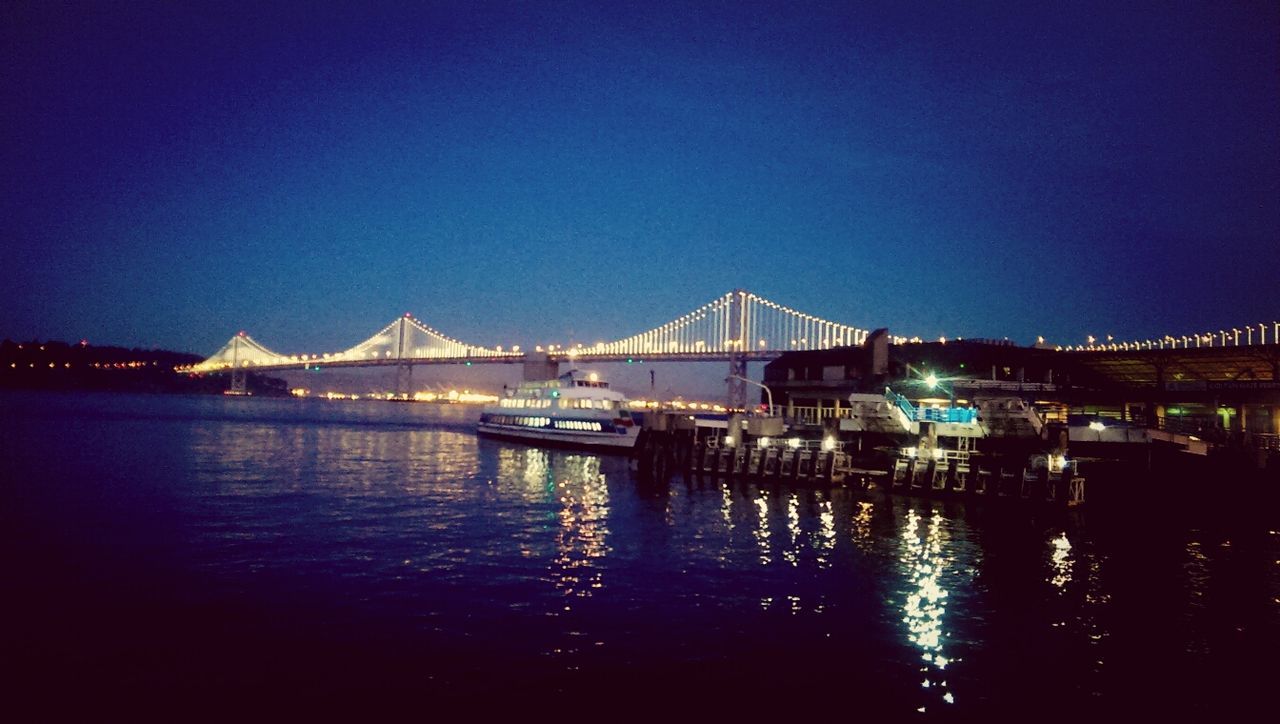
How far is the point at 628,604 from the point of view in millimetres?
15523

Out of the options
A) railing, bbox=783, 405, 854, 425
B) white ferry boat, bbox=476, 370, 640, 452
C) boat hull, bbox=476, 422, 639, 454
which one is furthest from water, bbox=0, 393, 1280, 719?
white ferry boat, bbox=476, 370, 640, 452

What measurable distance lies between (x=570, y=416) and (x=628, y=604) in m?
40.0

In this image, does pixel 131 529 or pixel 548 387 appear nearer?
pixel 131 529

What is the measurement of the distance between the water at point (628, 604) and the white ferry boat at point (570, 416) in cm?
2235

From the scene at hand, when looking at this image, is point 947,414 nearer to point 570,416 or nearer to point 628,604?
point 628,604

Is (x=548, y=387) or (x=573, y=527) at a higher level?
(x=548, y=387)

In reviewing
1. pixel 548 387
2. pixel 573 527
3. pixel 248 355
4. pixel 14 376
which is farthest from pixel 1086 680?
pixel 14 376

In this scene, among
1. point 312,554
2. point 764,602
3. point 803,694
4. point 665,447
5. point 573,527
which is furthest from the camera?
point 665,447

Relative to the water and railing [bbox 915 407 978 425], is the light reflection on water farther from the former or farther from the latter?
railing [bbox 915 407 978 425]

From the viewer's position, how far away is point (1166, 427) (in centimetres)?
3588

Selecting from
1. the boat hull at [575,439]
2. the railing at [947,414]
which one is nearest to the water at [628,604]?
the railing at [947,414]

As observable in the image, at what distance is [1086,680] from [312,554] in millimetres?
16203

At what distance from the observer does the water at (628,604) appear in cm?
1142

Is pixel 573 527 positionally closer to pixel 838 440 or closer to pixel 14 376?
pixel 838 440
